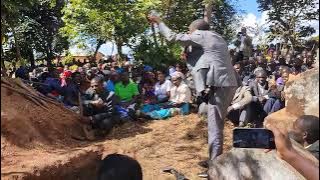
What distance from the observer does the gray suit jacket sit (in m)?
4.45

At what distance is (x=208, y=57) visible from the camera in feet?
14.8

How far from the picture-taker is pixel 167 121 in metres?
7.90

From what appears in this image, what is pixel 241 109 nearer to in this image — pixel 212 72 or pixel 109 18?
pixel 212 72

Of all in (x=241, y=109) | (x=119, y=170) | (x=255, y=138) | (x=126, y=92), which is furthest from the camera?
(x=126, y=92)

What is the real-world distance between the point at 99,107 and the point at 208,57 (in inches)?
133

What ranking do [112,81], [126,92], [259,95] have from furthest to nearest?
[112,81], [126,92], [259,95]

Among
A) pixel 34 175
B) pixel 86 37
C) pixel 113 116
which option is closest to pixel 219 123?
pixel 34 175

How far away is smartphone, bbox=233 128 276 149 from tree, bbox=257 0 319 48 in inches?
604

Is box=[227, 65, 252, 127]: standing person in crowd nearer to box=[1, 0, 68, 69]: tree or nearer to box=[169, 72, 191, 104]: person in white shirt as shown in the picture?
box=[169, 72, 191, 104]: person in white shirt

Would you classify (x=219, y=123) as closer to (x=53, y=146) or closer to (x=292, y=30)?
(x=53, y=146)

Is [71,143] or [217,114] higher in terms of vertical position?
[217,114]

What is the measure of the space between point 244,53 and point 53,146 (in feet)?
23.3

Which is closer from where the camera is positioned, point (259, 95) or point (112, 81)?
point (259, 95)

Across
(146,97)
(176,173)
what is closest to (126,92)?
(146,97)
